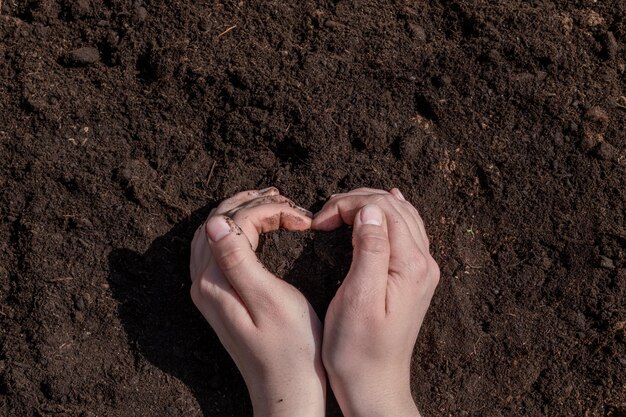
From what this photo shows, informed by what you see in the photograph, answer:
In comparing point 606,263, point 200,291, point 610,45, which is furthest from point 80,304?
point 610,45

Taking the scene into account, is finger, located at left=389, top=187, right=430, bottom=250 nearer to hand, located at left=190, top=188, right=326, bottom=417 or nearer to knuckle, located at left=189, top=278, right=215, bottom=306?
hand, located at left=190, top=188, right=326, bottom=417

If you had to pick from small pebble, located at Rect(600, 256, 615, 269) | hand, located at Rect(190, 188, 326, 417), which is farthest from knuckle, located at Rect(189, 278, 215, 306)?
small pebble, located at Rect(600, 256, 615, 269)

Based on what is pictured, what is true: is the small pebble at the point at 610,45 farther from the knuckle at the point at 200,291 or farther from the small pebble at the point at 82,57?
the small pebble at the point at 82,57

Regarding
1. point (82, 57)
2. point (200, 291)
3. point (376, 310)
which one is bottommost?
point (200, 291)

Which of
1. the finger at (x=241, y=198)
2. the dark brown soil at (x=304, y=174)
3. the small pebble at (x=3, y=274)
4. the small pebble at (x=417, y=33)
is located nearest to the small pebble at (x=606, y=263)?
the dark brown soil at (x=304, y=174)

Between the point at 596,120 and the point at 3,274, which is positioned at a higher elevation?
the point at 596,120

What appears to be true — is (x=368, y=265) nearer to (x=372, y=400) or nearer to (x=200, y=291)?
(x=372, y=400)
